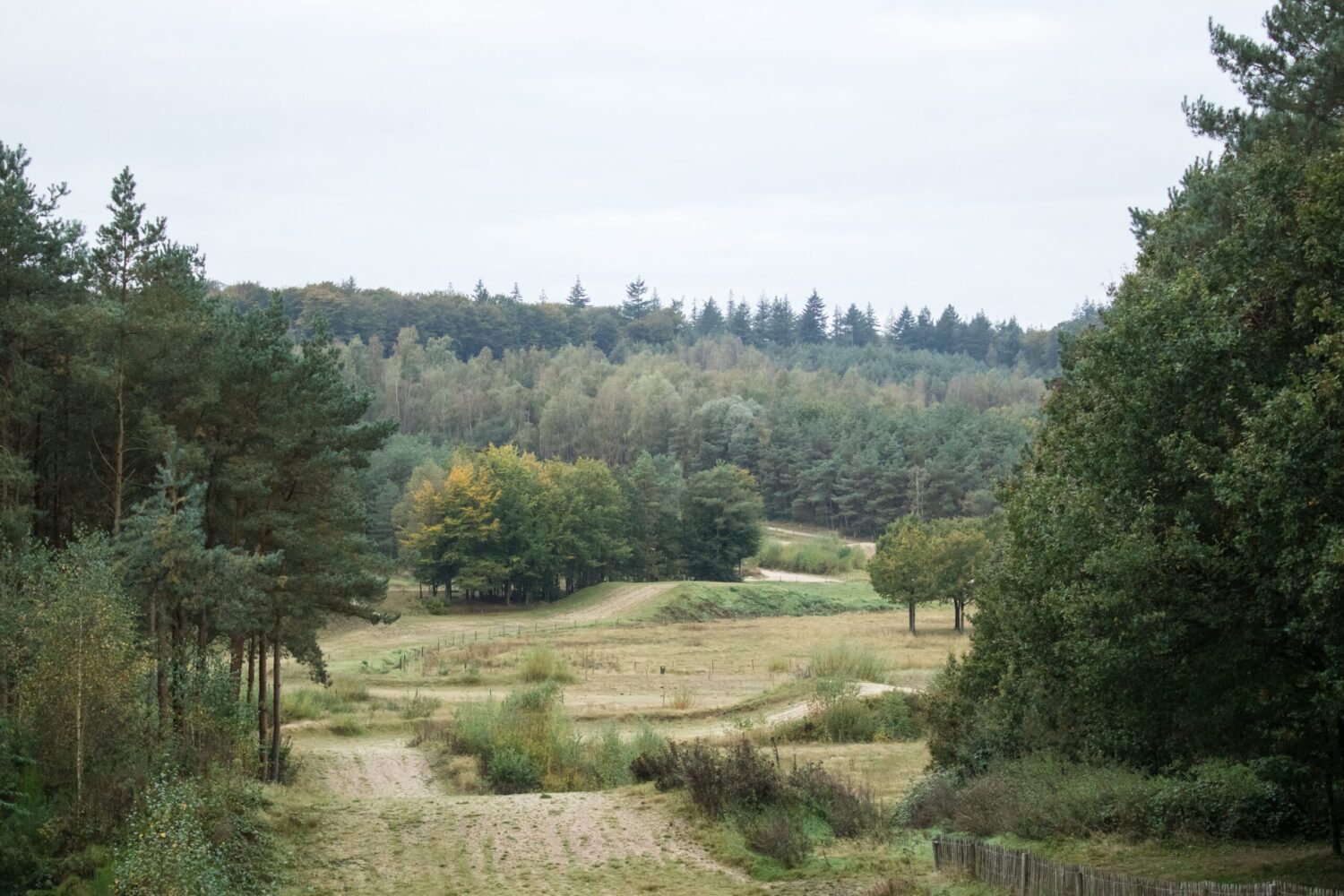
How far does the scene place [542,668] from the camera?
51.0 metres

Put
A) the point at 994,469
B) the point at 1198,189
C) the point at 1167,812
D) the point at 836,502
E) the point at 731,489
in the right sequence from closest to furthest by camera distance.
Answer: the point at 1167,812 < the point at 1198,189 < the point at 731,489 < the point at 994,469 < the point at 836,502

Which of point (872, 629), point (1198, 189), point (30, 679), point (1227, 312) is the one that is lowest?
point (872, 629)

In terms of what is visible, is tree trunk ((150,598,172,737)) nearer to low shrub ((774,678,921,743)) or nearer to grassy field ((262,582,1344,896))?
grassy field ((262,582,1344,896))

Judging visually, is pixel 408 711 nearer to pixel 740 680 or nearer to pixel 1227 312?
pixel 740 680

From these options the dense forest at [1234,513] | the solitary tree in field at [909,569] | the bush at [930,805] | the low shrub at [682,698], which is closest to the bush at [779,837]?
the bush at [930,805]

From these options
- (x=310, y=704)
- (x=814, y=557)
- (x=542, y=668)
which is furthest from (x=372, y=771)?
(x=814, y=557)

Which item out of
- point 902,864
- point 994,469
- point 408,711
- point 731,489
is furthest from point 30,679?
point 994,469

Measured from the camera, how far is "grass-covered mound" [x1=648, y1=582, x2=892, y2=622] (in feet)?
271

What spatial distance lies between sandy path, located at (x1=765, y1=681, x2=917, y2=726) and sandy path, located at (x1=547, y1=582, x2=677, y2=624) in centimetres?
3973

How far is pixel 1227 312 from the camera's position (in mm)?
13531

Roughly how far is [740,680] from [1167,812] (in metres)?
35.3

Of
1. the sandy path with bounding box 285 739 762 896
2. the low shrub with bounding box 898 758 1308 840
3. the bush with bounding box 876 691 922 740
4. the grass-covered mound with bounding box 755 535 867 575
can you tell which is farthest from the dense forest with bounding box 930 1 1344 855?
the grass-covered mound with bounding box 755 535 867 575

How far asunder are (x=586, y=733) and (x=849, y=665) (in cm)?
1194

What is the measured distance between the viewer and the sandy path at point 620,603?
8188 centimetres
